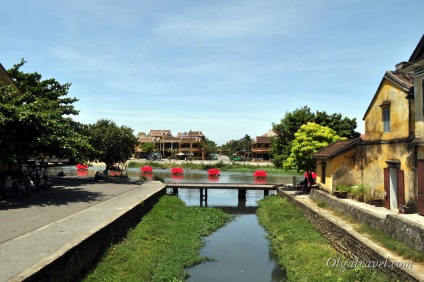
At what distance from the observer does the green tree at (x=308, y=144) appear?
2536 cm

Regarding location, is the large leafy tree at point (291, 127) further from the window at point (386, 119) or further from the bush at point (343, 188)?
the window at point (386, 119)

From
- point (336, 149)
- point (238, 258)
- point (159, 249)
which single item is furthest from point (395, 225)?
point (336, 149)

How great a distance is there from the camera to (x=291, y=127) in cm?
3116

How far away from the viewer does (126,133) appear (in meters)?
32.1

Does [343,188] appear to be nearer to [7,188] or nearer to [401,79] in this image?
[401,79]

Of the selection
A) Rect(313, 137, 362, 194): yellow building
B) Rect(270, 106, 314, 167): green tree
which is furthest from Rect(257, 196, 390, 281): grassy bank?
Rect(270, 106, 314, 167): green tree

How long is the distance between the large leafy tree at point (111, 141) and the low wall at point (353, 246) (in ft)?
61.5

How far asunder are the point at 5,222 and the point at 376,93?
17.5m

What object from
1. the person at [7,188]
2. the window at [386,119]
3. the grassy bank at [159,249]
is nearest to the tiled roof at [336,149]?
the window at [386,119]

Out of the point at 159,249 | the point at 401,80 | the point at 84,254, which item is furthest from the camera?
the point at 401,80

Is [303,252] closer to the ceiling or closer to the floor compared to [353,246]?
closer to the floor

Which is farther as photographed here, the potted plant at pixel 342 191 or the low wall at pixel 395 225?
the potted plant at pixel 342 191

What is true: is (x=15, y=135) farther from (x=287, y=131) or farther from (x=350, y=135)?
(x=350, y=135)

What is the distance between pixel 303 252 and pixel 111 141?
22142 mm
